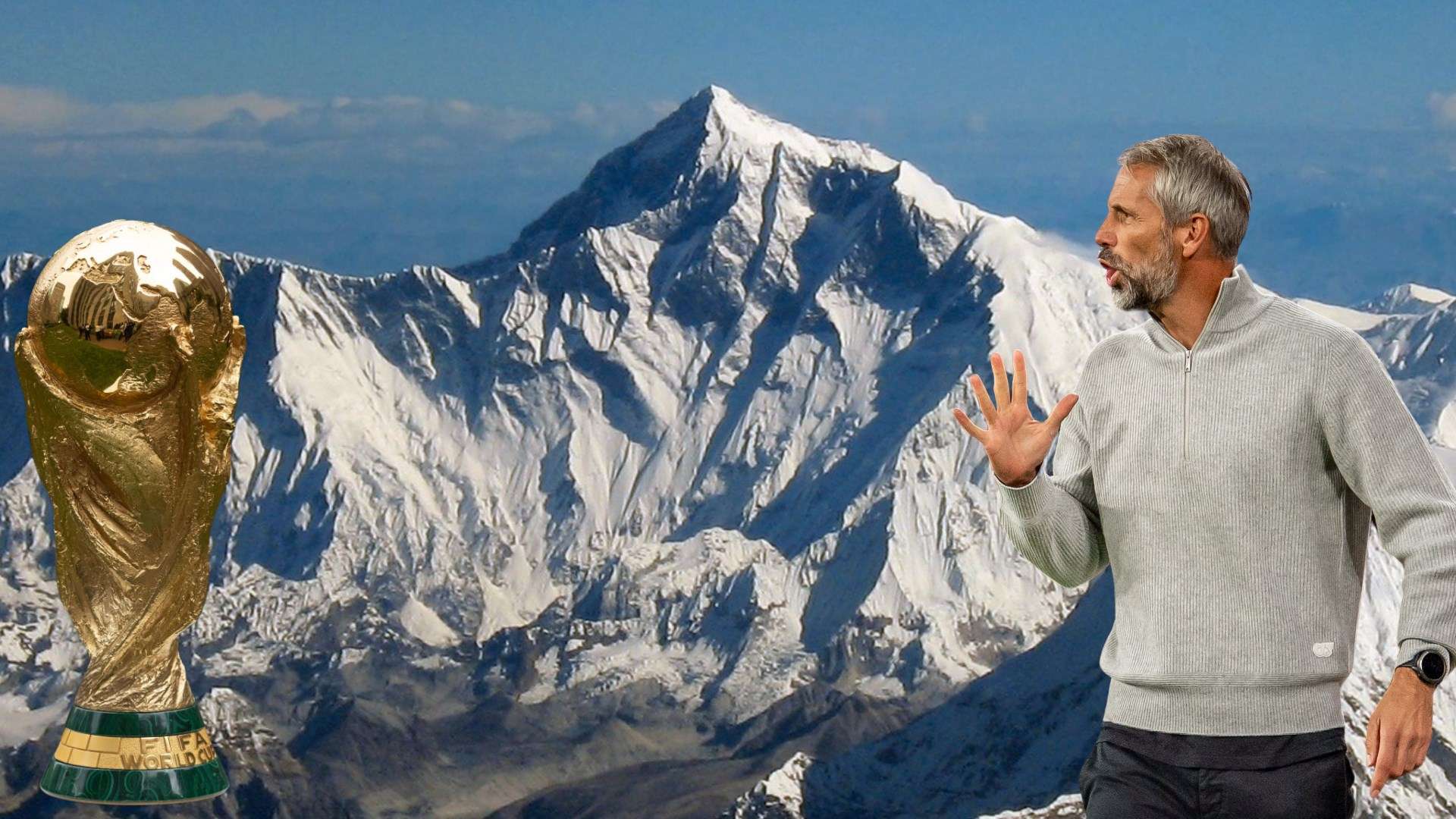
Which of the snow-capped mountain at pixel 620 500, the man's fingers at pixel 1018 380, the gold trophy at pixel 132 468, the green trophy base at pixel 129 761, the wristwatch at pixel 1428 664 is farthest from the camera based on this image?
the snow-capped mountain at pixel 620 500

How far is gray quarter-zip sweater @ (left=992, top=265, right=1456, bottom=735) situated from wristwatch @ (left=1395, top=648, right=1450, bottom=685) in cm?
8

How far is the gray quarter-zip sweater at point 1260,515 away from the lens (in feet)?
18.4

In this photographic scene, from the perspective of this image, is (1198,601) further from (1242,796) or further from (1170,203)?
(1170,203)

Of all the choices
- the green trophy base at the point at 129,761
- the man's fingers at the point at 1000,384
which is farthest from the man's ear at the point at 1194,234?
the green trophy base at the point at 129,761

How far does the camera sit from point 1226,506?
18.7ft

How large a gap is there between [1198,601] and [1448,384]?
108508 mm

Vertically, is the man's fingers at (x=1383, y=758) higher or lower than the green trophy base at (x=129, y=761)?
higher

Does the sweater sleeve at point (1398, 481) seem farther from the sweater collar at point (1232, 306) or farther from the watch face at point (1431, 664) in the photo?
the sweater collar at point (1232, 306)

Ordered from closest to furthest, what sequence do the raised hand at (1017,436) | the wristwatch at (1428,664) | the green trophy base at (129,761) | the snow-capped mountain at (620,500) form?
1. the wristwatch at (1428,664)
2. the raised hand at (1017,436)
3. the green trophy base at (129,761)
4. the snow-capped mountain at (620,500)

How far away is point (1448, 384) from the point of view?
10875cm

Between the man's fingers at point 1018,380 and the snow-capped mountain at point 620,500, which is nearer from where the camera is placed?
the man's fingers at point 1018,380

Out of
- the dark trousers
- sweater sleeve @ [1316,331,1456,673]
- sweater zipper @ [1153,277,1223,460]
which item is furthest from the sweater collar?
the dark trousers

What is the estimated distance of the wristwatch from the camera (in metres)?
5.38

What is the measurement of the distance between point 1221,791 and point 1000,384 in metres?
1.23
